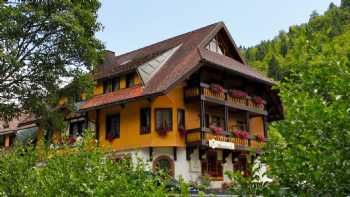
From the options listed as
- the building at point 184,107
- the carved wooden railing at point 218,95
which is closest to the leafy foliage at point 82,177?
the building at point 184,107

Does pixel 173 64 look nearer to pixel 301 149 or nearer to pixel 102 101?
pixel 102 101

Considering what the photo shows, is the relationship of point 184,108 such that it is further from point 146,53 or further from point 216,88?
point 146,53

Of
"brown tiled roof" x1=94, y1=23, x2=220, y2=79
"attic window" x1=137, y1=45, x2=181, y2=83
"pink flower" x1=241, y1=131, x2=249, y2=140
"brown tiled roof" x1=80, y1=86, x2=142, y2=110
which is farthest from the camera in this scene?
"brown tiled roof" x1=94, y1=23, x2=220, y2=79

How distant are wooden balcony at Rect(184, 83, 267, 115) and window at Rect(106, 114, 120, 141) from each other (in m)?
4.12

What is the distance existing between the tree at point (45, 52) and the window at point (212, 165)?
1009 cm

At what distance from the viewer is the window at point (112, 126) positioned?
26.4 meters

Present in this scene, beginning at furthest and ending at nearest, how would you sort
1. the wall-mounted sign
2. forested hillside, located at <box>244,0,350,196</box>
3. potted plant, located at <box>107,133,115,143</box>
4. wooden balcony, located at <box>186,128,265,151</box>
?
potted plant, located at <box>107,133,115,143</box> → wooden balcony, located at <box>186,128,265,151</box> → the wall-mounted sign → forested hillside, located at <box>244,0,350,196</box>

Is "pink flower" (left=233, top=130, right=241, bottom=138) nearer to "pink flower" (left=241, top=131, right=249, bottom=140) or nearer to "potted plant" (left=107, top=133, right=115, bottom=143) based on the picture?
"pink flower" (left=241, top=131, right=249, bottom=140)

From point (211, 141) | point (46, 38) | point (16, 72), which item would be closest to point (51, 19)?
point (46, 38)

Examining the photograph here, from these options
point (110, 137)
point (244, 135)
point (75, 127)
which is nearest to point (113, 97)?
point (110, 137)

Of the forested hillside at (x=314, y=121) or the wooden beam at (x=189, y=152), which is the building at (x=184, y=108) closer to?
the wooden beam at (x=189, y=152)

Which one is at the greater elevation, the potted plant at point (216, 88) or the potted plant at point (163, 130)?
the potted plant at point (216, 88)

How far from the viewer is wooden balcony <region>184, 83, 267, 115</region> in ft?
80.8

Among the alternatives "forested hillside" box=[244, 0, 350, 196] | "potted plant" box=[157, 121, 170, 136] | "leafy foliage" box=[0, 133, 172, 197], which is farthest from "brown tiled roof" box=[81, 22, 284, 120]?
"forested hillside" box=[244, 0, 350, 196]
